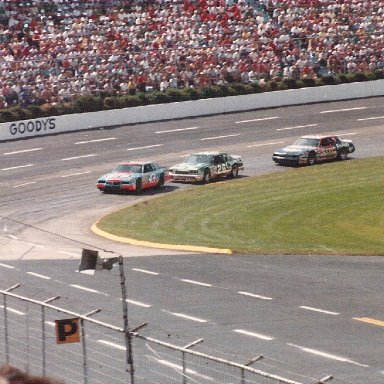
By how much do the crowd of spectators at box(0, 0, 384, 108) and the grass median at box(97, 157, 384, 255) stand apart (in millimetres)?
13711

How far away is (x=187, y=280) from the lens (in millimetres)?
27484

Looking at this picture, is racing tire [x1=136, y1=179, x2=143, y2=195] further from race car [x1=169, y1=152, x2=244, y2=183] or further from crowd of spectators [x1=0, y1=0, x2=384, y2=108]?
crowd of spectators [x1=0, y1=0, x2=384, y2=108]

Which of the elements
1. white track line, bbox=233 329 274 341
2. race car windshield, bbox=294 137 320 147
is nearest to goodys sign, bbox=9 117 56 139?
race car windshield, bbox=294 137 320 147

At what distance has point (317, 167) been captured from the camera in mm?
49125

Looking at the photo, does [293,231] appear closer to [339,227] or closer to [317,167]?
[339,227]

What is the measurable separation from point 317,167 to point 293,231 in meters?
13.6

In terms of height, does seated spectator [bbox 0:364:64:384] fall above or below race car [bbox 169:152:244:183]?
above

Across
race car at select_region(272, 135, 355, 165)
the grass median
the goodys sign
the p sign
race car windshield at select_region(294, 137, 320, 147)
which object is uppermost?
the p sign

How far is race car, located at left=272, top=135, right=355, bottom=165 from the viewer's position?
4894 cm

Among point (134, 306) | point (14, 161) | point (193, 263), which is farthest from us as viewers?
point (14, 161)

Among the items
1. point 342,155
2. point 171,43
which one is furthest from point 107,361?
point 171,43

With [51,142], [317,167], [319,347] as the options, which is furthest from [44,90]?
[319,347]

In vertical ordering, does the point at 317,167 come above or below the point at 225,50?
below

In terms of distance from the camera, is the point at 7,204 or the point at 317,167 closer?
the point at 7,204
